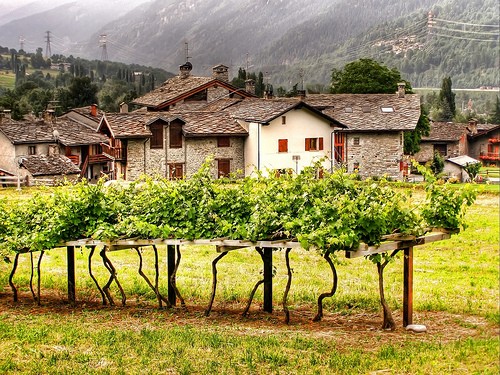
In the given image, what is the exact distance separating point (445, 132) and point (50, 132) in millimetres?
4267

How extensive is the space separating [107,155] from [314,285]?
8.65 ft

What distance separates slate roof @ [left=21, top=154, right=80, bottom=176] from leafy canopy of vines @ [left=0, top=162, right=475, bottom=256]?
283 millimetres

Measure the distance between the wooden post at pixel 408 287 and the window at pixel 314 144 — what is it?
158cm

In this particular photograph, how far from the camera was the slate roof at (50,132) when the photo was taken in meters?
7.51

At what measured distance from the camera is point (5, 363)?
5.23 meters

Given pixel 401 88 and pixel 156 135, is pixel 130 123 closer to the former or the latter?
pixel 156 135

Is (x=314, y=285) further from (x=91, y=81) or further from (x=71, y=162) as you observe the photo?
(x=91, y=81)

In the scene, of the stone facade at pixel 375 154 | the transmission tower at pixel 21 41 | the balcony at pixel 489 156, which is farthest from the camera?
the transmission tower at pixel 21 41

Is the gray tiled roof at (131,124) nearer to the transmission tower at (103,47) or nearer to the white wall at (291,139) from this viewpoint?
the white wall at (291,139)

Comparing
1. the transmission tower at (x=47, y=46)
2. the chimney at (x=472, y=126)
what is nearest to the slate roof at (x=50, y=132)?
the transmission tower at (x=47, y=46)

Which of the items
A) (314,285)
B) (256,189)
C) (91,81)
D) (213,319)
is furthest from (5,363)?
(91,81)

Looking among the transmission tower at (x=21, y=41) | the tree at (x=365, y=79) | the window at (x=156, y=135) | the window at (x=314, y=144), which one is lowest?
the window at (x=314, y=144)

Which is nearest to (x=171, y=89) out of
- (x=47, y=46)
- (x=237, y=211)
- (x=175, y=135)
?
(x=175, y=135)

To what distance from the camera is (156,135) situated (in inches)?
284
